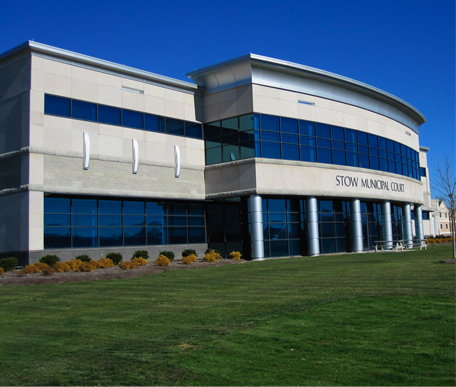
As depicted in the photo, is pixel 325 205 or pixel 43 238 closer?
pixel 43 238

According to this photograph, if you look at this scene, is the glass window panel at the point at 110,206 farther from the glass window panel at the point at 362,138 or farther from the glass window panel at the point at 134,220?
the glass window panel at the point at 362,138

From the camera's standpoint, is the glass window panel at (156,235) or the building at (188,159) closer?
the building at (188,159)

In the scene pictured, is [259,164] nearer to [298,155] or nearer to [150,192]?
[298,155]

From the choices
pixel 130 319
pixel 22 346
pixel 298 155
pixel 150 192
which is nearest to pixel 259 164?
pixel 298 155

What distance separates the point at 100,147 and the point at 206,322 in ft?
71.0

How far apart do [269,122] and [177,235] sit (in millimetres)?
10075

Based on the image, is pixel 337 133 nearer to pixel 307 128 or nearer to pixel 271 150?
pixel 307 128

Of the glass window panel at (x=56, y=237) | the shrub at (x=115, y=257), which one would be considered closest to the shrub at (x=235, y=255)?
the shrub at (x=115, y=257)

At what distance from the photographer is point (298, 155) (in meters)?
36.3

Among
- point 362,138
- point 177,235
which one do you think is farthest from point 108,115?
point 362,138

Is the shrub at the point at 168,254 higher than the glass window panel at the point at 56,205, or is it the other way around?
the glass window panel at the point at 56,205

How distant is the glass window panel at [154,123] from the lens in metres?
33.5

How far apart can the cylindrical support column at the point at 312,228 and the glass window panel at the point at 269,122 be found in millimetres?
5891

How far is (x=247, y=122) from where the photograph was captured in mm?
34562
